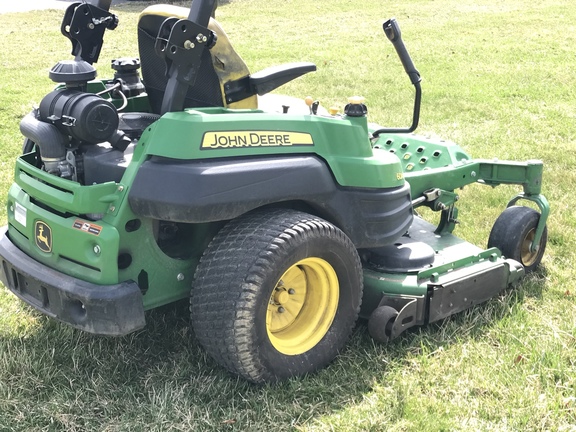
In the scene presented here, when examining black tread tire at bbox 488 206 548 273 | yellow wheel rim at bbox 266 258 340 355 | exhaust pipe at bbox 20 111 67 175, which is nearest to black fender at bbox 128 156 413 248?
yellow wheel rim at bbox 266 258 340 355

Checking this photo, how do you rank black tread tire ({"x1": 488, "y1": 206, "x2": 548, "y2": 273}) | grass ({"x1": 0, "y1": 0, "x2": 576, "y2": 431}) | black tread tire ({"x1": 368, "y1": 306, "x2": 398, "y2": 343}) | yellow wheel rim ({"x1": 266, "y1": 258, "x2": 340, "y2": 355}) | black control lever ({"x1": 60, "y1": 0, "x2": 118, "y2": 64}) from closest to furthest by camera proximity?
grass ({"x1": 0, "y1": 0, "x2": 576, "y2": 431}), yellow wheel rim ({"x1": 266, "y1": 258, "x2": 340, "y2": 355}), black tread tire ({"x1": 368, "y1": 306, "x2": 398, "y2": 343}), black control lever ({"x1": 60, "y1": 0, "x2": 118, "y2": 64}), black tread tire ({"x1": 488, "y1": 206, "x2": 548, "y2": 273})

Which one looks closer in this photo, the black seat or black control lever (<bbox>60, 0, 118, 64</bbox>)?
the black seat

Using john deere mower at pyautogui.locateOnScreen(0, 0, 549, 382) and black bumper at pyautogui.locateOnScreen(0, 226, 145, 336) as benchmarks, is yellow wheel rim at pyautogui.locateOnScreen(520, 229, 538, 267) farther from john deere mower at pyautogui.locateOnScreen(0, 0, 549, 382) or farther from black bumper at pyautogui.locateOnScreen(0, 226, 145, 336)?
black bumper at pyautogui.locateOnScreen(0, 226, 145, 336)

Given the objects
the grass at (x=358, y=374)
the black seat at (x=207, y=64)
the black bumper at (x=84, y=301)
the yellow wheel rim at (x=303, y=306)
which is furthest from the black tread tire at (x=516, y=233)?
the black bumper at (x=84, y=301)

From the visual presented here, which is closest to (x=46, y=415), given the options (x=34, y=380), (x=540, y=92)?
(x=34, y=380)

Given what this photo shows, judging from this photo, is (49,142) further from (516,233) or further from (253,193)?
(516,233)

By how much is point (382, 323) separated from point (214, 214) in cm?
96

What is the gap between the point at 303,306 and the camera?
3.04 meters

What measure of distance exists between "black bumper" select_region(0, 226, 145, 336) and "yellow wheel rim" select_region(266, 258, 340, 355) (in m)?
0.60

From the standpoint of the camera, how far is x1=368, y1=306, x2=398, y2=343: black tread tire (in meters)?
3.07

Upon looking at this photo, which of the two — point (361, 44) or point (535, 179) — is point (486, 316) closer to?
point (535, 179)

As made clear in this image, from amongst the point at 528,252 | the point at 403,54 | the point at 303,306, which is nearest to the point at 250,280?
the point at 303,306

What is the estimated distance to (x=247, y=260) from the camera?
102 inches

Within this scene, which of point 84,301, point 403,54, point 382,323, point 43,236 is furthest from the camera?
point 403,54
